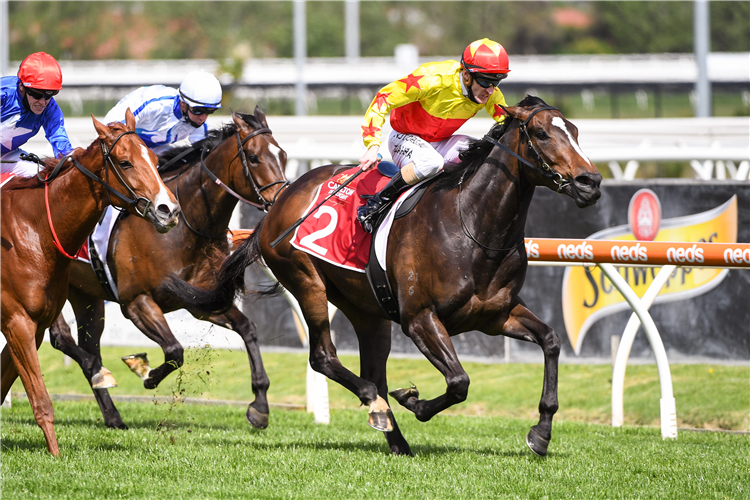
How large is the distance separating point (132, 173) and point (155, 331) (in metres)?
1.54

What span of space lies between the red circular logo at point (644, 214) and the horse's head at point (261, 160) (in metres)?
3.26

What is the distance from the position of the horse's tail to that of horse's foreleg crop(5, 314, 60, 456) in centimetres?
130

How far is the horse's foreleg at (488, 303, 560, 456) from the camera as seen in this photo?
16.8 ft

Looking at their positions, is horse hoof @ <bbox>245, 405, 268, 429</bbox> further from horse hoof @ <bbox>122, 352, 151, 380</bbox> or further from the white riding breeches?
the white riding breeches

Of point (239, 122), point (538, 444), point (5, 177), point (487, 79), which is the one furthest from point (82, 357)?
point (487, 79)

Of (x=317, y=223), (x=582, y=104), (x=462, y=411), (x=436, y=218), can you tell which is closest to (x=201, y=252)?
(x=317, y=223)

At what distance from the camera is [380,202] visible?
5.53 meters

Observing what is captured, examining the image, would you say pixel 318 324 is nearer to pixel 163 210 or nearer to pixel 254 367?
pixel 254 367

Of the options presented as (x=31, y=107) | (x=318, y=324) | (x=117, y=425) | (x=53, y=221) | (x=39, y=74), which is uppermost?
(x=39, y=74)

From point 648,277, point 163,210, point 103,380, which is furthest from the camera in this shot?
point 648,277

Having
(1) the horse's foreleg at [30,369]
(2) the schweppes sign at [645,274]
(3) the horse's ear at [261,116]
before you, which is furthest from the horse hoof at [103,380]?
(2) the schweppes sign at [645,274]

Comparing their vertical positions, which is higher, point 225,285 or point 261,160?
point 261,160

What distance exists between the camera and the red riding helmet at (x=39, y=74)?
18.3 ft

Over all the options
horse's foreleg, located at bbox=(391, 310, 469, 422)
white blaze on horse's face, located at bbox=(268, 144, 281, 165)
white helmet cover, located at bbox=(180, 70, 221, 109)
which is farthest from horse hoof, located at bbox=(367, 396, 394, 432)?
white helmet cover, located at bbox=(180, 70, 221, 109)
